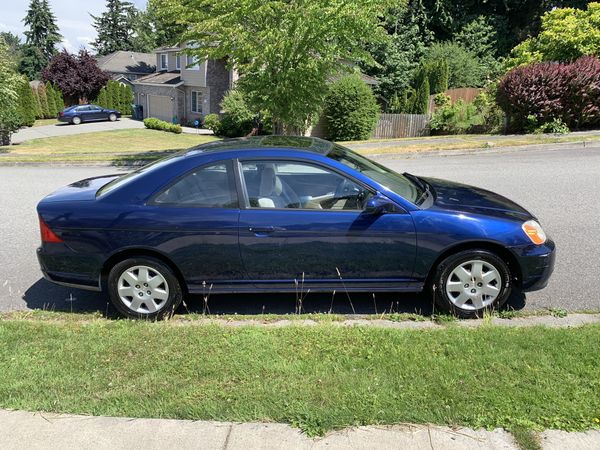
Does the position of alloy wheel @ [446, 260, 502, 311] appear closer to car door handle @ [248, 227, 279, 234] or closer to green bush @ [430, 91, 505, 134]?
car door handle @ [248, 227, 279, 234]

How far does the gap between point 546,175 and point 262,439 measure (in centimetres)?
983

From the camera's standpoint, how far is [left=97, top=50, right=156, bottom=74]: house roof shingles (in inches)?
2276

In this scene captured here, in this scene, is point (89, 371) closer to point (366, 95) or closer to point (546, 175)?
point (546, 175)

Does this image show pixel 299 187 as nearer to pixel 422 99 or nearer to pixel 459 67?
pixel 422 99

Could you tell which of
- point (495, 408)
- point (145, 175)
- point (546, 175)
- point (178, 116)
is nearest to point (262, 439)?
point (495, 408)

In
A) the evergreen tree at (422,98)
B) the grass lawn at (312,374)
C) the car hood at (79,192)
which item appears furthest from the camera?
the evergreen tree at (422,98)

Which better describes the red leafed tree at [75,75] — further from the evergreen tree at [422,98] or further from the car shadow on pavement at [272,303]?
the car shadow on pavement at [272,303]

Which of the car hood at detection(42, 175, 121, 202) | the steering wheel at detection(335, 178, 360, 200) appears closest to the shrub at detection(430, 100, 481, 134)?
the steering wheel at detection(335, 178, 360, 200)

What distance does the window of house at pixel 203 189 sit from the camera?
4.54 m

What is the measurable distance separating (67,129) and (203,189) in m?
38.6

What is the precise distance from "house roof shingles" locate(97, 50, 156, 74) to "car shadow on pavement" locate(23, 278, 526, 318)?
2263 inches

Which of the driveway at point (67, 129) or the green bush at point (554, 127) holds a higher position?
the green bush at point (554, 127)

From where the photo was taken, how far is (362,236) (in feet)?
14.5

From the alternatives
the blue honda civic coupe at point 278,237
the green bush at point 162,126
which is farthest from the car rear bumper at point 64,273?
the green bush at point 162,126
